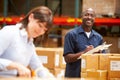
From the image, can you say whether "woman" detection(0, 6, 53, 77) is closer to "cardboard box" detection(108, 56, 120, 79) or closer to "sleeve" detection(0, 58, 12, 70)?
"sleeve" detection(0, 58, 12, 70)

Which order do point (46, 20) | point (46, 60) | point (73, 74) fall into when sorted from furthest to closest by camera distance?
1. point (46, 60)
2. point (73, 74)
3. point (46, 20)

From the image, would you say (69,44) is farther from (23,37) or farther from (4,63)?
(4,63)

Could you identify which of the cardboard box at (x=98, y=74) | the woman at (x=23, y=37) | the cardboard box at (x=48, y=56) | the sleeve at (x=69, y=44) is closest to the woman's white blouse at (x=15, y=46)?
the woman at (x=23, y=37)

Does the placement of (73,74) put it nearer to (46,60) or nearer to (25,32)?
(46,60)

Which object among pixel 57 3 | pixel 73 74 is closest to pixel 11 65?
pixel 73 74

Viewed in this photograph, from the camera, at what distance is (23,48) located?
298 centimetres

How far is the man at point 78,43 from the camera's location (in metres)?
4.57

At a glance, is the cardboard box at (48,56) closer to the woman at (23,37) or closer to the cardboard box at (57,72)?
the cardboard box at (57,72)

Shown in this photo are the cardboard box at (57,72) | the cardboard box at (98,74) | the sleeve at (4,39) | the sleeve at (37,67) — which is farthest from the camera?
the cardboard box at (57,72)

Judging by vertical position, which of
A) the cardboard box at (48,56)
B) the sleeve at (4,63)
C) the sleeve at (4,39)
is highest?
the sleeve at (4,39)

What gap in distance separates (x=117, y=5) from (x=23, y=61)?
5.21 m

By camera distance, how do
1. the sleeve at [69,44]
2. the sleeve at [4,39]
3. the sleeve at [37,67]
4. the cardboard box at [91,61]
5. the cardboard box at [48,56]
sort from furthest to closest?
the cardboard box at [48,56], the sleeve at [69,44], the cardboard box at [91,61], the sleeve at [37,67], the sleeve at [4,39]

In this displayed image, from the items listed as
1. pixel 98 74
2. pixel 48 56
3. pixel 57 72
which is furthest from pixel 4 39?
pixel 57 72

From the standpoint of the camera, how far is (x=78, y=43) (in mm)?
4590
